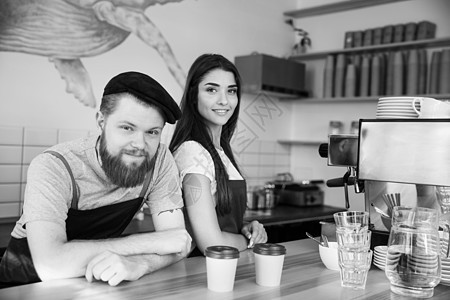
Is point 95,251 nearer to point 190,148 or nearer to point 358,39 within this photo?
point 190,148

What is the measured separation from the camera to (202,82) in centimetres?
194

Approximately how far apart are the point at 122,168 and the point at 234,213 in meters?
0.60

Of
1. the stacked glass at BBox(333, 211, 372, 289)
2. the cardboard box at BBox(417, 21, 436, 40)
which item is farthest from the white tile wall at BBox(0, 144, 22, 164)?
the cardboard box at BBox(417, 21, 436, 40)

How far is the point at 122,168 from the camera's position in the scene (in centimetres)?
159

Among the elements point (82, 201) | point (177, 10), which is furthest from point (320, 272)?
point (177, 10)

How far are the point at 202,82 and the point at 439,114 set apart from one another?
0.88 meters

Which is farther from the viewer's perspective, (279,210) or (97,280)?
(279,210)

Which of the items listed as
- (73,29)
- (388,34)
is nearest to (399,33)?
(388,34)

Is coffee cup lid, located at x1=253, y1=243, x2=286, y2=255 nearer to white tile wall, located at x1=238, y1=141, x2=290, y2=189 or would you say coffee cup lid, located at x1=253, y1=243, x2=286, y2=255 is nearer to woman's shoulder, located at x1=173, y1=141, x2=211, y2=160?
woman's shoulder, located at x1=173, y1=141, x2=211, y2=160

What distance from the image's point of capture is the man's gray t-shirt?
1.48 meters

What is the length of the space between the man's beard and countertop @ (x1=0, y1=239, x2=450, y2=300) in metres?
0.32

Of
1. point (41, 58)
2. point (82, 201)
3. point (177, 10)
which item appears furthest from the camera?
point (177, 10)

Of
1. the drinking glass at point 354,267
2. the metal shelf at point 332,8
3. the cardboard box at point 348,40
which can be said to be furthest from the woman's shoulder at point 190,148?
the metal shelf at point 332,8

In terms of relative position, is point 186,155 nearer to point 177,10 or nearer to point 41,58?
point 41,58
